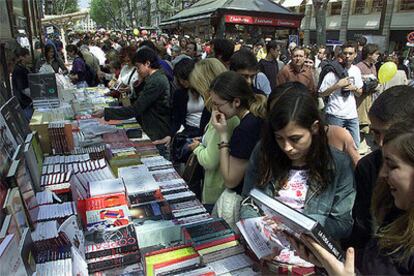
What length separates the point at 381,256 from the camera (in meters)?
1.19

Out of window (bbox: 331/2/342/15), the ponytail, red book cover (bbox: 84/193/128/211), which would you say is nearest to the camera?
red book cover (bbox: 84/193/128/211)

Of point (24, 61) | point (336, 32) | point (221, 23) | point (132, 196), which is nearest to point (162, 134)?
point (132, 196)

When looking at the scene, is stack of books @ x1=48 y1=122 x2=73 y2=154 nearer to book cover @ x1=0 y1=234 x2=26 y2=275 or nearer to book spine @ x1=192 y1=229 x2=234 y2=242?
book spine @ x1=192 y1=229 x2=234 y2=242

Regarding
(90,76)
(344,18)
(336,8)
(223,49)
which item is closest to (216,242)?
(223,49)

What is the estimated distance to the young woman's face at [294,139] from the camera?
1501 millimetres

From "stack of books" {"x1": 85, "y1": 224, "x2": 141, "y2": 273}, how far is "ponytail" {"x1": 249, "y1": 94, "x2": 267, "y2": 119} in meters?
0.98

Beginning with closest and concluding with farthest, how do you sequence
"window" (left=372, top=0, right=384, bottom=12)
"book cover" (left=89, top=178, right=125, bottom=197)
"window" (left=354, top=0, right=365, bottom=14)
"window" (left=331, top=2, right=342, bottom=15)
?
"book cover" (left=89, top=178, right=125, bottom=197) → "window" (left=372, top=0, right=384, bottom=12) → "window" (left=354, top=0, right=365, bottom=14) → "window" (left=331, top=2, right=342, bottom=15)

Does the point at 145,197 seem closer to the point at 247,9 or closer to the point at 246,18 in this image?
the point at 246,18

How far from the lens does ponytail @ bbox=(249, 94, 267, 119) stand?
200cm

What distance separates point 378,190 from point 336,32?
→ 29553mm

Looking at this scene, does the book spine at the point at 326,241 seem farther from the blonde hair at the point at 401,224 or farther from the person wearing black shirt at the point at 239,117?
the person wearing black shirt at the point at 239,117

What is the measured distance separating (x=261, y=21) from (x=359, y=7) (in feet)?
68.3

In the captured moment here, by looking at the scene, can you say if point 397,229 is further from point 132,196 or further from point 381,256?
point 132,196

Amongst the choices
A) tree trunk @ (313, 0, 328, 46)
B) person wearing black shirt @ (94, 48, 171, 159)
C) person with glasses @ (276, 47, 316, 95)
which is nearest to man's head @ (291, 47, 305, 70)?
person with glasses @ (276, 47, 316, 95)
